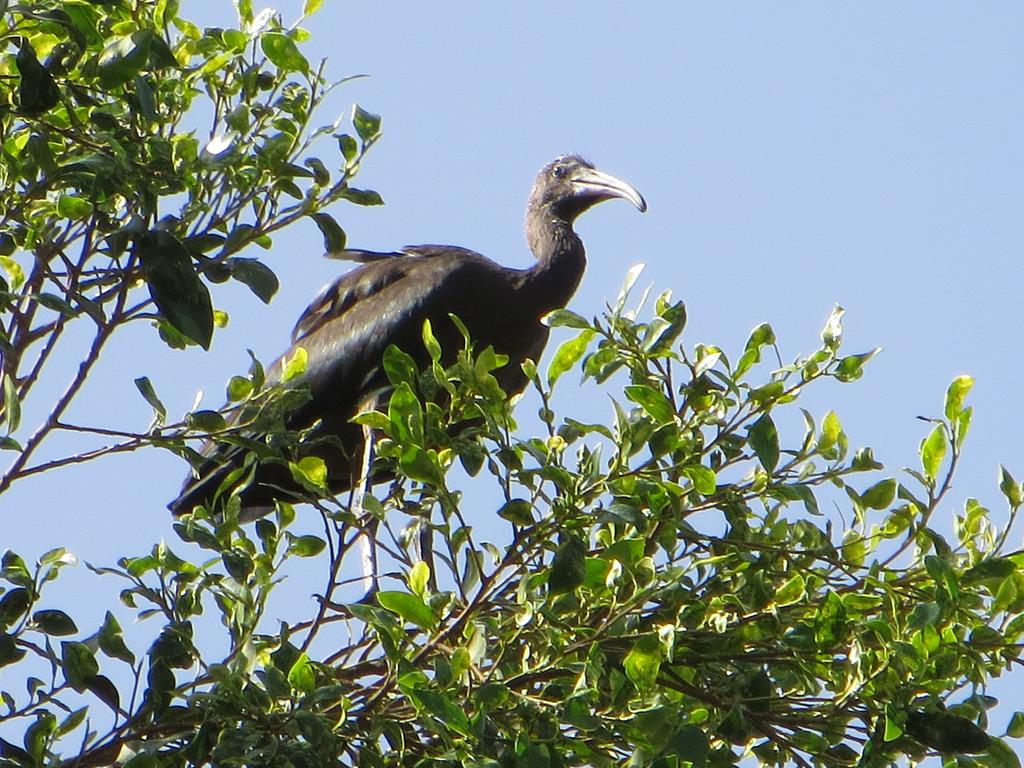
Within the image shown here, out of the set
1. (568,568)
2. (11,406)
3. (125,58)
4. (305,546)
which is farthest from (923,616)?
(11,406)

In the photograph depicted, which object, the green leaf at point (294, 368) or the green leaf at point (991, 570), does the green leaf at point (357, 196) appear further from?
the green leaf at point (991, 570)

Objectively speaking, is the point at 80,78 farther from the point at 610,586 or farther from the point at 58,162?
the point at 610,586

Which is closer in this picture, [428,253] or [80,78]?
[80,78]

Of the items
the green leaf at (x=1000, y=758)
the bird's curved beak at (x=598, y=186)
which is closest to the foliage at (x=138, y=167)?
the green leaf at (x=1000, y=758)

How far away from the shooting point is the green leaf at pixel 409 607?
2658mm

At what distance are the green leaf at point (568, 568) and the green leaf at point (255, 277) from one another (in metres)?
0.67

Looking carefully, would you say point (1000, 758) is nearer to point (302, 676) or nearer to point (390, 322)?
point (302, 676)

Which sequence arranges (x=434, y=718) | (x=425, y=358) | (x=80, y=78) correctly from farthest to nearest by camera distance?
(x=425, y=358), (x=80, y=78), (x=434, y=718)

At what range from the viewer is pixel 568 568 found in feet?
8.69

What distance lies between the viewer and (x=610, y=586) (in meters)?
2.79

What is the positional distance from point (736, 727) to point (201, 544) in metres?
1.04

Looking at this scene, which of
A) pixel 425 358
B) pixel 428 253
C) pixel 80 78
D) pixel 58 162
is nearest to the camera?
pixel 80 78

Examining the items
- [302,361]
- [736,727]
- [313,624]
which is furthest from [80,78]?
[736,727]

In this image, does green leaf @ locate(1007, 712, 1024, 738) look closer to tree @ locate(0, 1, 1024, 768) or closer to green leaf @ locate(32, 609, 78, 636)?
tree @ locate(0, 1, 1024, 768)
